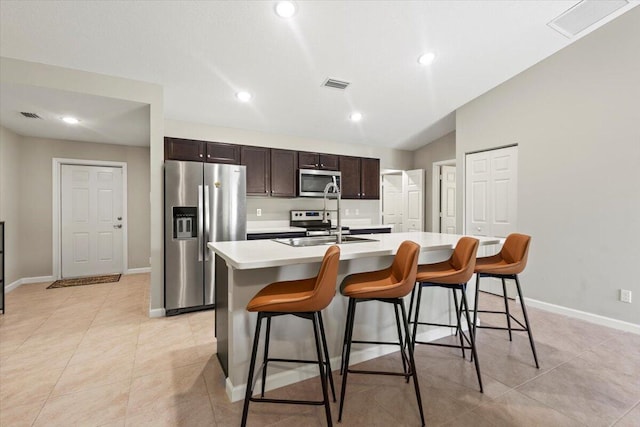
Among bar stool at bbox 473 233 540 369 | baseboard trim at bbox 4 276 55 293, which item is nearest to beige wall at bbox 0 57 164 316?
baseboard trim at bbox 4 276 55 293

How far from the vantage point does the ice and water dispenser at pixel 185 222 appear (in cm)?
333

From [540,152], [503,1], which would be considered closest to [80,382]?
[503,1]

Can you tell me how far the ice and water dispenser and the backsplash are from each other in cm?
129

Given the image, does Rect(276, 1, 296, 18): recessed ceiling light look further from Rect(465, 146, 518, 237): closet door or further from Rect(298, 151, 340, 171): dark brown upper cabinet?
Rect(465, 146, 518, 237): closet door

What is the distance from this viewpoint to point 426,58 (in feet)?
10.5

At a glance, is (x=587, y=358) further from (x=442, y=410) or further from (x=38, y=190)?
(x=38, y=190)

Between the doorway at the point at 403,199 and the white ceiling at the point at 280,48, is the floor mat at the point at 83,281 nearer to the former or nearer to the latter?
the white ceiling at the point at 280,48

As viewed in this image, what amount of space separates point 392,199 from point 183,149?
13.7ft

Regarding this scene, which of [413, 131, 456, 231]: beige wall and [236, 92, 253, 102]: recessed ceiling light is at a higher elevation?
[236, 92, 253, 102]: recessed ceiling light

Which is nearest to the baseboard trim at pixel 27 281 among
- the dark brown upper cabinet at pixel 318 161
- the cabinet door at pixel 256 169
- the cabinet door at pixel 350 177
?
the cabinet door at pixel 256 169

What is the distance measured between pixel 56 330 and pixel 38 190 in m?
2.79

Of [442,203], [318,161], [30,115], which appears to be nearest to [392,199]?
[442,203]

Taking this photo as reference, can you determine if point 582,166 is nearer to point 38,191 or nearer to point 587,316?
point 587,316

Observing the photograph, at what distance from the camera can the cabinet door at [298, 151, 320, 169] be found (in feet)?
15.7
